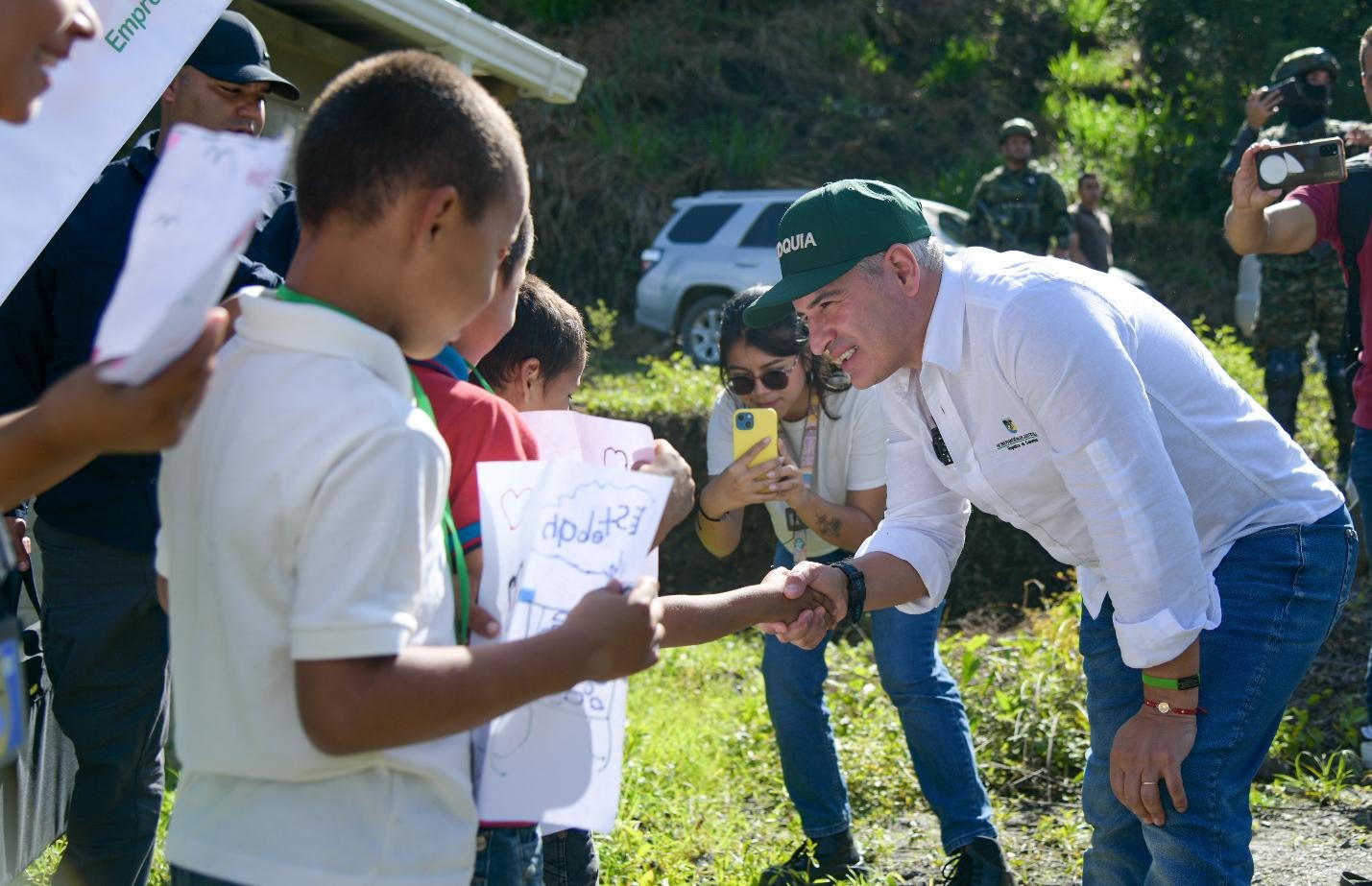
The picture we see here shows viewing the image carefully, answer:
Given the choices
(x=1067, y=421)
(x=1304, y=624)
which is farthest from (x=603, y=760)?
(x=1304, y=624)

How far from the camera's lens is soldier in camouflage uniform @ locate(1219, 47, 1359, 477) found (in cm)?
721

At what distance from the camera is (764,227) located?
15555 mm

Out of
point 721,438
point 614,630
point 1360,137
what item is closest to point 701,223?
point 1360,137

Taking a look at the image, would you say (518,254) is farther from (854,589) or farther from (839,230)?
(854,589)

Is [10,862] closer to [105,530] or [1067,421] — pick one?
[105,530]

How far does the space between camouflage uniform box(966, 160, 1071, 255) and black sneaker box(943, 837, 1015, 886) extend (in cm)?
837

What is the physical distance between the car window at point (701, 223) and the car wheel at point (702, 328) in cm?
78

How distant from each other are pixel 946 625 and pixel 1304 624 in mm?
4433

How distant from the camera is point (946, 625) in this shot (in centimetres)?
728

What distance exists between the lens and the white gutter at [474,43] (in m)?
6.77

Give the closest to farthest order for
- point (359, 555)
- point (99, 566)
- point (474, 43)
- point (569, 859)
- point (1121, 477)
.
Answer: point (359, 555) → point (1121, 477) → point (569, 859) → point (99, 566) → point (474, 43)

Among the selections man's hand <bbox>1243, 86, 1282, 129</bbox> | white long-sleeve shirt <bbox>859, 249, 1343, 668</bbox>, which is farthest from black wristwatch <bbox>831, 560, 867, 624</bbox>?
man's hand <bbox>1243, 86, 1282, 129</bbox>

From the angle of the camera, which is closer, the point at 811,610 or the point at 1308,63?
the point at 811,610

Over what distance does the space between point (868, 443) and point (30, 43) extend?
310cm
